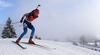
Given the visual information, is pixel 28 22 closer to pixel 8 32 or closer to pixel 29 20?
pixel 29 20

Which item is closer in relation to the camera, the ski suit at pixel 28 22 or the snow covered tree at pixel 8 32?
the ski suit at pixel 28 22

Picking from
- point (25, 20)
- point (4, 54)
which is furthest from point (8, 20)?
point (4, 54)

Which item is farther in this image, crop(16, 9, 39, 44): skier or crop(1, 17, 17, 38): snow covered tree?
crop(1, 17, 17, 38): snow covered tree

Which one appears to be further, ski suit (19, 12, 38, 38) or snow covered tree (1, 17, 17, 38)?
snow covered tree (1, 17, 17, 38)

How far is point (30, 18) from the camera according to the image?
23.0ft

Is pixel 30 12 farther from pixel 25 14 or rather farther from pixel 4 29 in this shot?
pixel 4 29

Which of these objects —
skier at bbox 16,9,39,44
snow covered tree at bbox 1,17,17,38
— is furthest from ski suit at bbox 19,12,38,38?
snow covered tree at bbox 1,17,17,38

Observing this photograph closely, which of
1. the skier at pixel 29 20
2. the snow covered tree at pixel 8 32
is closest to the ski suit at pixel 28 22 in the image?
the skier at pixel 29 20

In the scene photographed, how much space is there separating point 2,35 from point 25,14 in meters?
24.8

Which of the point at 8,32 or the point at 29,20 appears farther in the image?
the point at 8,32

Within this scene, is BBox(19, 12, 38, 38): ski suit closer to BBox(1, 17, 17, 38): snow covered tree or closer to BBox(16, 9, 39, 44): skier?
BBox(16, 9, 39, 44): skier

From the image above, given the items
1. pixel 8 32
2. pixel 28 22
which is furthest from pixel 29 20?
pixel 8 32

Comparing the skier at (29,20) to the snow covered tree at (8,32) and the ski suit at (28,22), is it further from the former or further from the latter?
the snow covered tree at (8,32)

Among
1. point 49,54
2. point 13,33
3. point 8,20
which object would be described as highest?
point 8,20
